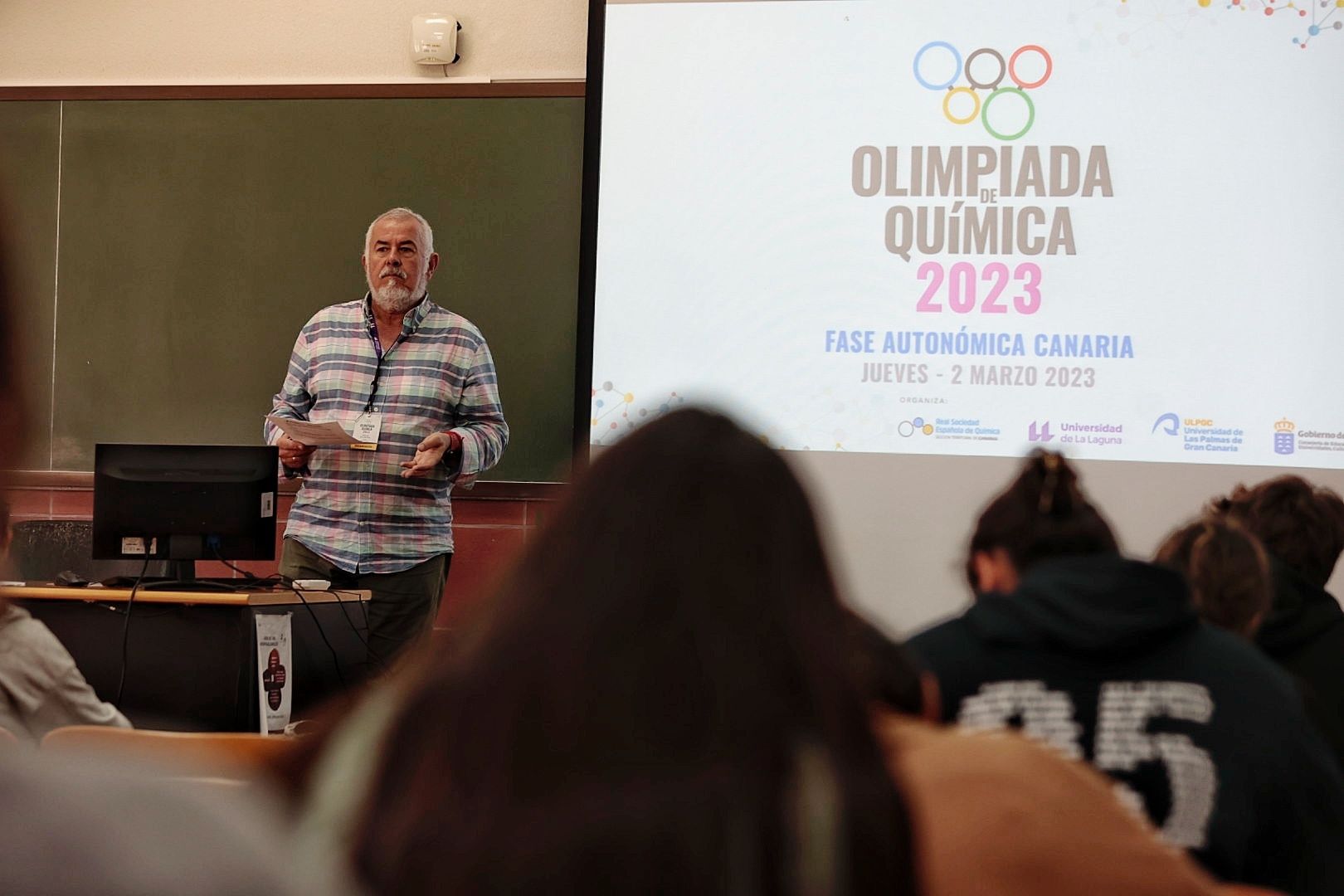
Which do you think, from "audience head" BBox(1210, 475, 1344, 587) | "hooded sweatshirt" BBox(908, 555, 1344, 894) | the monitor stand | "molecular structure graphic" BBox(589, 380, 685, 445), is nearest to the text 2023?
"molecular structure graphic" BBox(589, 380, 685, 445)

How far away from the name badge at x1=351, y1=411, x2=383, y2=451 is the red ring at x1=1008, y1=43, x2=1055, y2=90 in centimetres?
231

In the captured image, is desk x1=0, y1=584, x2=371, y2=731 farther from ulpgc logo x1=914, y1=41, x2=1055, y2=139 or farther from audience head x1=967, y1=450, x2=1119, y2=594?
ulpgc logo x1=914, y1=41, x2=1055, y2=139

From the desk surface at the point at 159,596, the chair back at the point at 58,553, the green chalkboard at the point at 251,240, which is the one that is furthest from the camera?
the green chalkboard at the point at 251,240

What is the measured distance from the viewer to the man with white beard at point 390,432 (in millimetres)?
4340

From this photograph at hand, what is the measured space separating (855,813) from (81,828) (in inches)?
14.7

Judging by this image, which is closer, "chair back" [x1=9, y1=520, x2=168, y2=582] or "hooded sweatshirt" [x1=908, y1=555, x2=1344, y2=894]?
"hooded sweatshirt" [x1=908, y1=555, x2=1344, y2=894]

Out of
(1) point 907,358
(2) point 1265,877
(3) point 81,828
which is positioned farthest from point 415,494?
(3) point 81,828

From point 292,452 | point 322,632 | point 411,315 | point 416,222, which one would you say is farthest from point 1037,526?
point 416,222

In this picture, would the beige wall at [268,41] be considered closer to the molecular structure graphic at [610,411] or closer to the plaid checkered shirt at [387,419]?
the plaid checkered shirt at [387,419]

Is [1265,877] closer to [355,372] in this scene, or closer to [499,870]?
[499,870]

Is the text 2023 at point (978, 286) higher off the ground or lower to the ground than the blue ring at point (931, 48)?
lower

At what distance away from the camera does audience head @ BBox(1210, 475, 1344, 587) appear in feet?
8.92

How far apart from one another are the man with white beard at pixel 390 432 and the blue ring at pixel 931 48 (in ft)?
5.56

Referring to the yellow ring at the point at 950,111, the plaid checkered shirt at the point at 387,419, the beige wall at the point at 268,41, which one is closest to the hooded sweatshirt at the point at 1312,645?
the yellow ring at the point at 950,111
